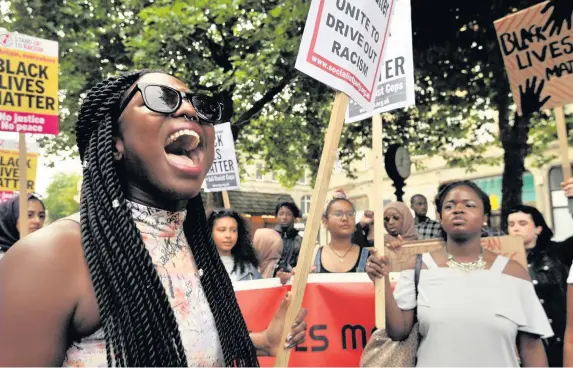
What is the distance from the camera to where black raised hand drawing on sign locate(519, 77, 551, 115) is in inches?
174

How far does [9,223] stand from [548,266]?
180 inches

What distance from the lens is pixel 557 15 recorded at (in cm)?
448

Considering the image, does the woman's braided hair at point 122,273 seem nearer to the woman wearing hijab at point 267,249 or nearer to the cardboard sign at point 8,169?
the woman wearing hijab at point 267,249

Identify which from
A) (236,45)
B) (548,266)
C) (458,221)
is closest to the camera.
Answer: (458,221)

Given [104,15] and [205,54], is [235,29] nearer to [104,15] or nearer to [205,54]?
[205,54]

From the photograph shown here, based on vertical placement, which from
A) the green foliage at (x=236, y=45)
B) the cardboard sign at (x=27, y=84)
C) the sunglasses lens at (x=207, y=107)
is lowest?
the sunglasses lens at (x=207, y=107)

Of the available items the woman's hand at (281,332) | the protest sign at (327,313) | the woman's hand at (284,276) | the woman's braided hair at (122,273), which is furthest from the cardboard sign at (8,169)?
the woman's braided hair at (122,273)

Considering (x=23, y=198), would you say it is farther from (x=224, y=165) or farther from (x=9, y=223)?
(x=224, y=165)

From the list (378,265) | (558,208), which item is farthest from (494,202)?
(378,265)

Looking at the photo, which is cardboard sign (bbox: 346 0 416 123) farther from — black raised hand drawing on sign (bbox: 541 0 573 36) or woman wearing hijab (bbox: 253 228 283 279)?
woman wearing hijab (bbox: 253 228 283 279)

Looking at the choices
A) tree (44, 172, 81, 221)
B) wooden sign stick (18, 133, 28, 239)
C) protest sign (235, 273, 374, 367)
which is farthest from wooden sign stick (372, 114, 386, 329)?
tree (44, 172, 81, 221)

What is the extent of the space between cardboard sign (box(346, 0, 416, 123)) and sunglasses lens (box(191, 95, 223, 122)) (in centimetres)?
229

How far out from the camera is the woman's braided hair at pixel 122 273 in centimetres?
131

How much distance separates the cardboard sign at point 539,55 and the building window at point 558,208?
17.2m
